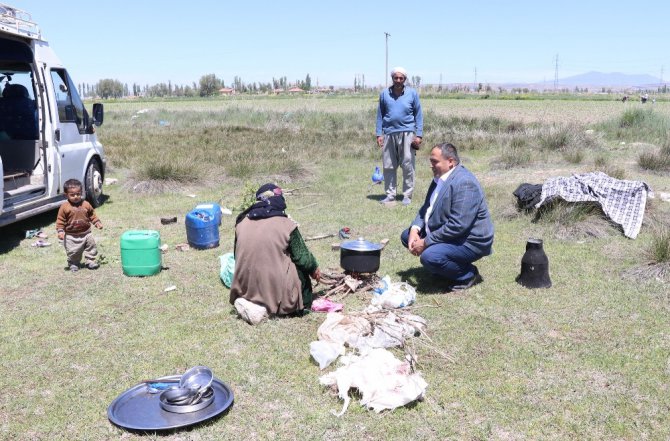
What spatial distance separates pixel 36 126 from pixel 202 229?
3.43 metres

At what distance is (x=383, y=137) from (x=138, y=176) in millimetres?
5057

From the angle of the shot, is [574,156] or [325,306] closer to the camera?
[325,306]

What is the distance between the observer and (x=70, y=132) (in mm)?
8516

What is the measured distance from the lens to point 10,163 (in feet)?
27.4

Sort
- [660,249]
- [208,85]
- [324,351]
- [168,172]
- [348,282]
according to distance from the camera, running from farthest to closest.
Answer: [208,85], [168,172], [660,249], [348,282], [324,351]

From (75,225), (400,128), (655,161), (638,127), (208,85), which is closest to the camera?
(75,225)

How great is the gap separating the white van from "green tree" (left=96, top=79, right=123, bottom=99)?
129839 millimetres

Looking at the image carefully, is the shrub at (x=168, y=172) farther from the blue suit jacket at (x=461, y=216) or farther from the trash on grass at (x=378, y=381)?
the trash on grass at (x=378, y=381)

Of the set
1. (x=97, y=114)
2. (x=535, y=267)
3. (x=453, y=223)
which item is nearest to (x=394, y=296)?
(x=453, y=223)

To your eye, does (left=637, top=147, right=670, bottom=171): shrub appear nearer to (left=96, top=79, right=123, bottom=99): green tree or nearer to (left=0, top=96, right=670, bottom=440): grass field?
(left=0, top=96, right=670, bottom=440): grass field

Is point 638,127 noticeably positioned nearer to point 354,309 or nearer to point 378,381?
point 354,309

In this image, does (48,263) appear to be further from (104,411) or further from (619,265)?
(619,265)

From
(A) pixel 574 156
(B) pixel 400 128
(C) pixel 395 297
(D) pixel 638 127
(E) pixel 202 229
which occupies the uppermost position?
(B) pixel 400 128

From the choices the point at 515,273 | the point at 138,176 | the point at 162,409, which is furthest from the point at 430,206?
the point at 138,176
